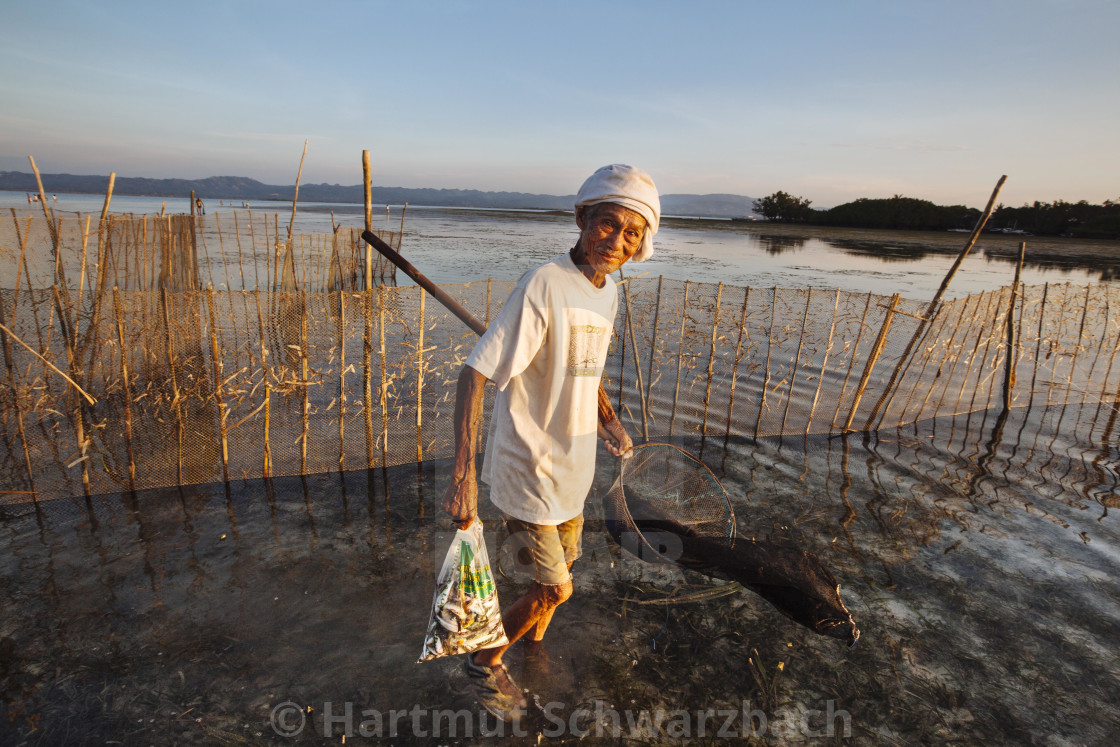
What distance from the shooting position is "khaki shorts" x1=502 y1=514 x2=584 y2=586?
6.13 feet

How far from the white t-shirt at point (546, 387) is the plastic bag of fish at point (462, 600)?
211mm

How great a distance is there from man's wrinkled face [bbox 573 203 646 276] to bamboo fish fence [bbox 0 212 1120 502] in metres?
2.30

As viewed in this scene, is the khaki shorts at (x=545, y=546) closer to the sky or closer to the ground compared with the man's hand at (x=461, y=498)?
closer to the ground

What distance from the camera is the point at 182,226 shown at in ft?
24.4

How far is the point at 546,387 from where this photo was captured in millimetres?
1769

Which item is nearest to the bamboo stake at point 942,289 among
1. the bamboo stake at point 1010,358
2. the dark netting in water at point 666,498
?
the bamboo stake at point 1010,358

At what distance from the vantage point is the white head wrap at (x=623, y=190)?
1.71 metres

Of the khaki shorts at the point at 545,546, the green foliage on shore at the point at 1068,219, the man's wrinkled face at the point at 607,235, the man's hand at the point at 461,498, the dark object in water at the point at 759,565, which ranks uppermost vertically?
the green foliage on shore at the point at 1068,219

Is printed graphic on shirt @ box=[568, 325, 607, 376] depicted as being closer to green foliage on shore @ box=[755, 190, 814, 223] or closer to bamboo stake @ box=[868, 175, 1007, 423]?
bamboo stake @ box=[868, 175, 1007, 423]

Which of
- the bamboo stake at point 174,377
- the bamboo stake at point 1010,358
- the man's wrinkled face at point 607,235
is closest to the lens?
the man's wrinkled face at point 607,235

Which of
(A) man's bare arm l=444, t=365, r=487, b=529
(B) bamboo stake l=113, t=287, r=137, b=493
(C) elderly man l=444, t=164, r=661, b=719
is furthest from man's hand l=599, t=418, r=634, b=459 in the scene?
(B) bamboo stake l=113, t=287, r=137, b=493

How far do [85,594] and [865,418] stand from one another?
20.9ft

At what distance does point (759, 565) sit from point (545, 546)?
153cm

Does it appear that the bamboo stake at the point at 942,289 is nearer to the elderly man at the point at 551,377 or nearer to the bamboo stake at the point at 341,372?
the elderly man at the point at 551,377
